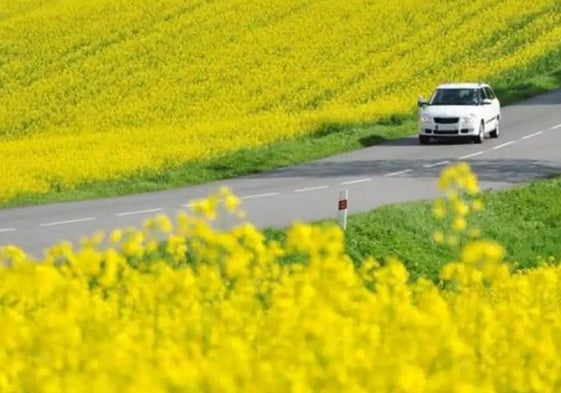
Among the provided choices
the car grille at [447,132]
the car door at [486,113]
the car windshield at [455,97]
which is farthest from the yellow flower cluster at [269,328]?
the car windshield at [455,97]

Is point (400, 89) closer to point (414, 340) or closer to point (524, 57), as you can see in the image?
point (524, 57)

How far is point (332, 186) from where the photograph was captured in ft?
91.7

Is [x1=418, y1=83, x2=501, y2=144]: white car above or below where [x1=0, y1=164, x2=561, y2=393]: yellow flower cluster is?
below

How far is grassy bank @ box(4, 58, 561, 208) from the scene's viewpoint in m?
28.6

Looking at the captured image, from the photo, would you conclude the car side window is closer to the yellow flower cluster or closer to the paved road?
the paved road

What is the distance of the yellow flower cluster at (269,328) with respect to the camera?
6.59m

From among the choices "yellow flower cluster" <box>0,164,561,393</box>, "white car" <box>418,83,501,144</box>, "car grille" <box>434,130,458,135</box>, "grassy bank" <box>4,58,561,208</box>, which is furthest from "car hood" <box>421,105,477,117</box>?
"yellow flower cluster" <box>0,164,561,393</box>

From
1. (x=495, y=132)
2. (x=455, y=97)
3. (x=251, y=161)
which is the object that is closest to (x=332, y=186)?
(x=251, y=161)

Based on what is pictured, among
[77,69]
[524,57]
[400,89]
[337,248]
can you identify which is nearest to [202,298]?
[337,248]

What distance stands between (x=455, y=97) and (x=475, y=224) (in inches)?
604

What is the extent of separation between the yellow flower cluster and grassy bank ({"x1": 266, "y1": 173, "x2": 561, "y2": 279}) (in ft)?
35.2

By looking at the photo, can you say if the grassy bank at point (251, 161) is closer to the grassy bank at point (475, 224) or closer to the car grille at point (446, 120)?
the car grille at point (446, 120)

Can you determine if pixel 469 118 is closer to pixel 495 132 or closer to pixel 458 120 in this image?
pixel 458 120

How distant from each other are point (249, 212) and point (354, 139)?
1246cm
